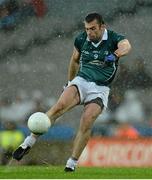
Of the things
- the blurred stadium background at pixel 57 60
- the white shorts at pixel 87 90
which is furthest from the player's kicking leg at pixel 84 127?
the blurred stadium background at pixel 57 60

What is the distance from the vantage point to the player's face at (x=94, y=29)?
8117mm

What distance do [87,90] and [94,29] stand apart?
55 centimetres

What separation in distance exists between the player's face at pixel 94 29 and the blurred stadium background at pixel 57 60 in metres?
3.40

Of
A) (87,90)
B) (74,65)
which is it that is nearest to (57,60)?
(74,65)

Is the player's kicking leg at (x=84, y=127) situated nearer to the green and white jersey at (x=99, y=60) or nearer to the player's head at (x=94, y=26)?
the green and white jersey at (x=99, y=60)

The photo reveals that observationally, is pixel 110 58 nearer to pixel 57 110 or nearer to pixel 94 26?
pixel 94 26

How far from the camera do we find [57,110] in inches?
307

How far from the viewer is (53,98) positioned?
11836mm

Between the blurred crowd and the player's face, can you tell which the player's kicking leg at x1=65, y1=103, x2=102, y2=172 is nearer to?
the player's face

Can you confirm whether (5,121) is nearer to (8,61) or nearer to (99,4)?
(8,61)

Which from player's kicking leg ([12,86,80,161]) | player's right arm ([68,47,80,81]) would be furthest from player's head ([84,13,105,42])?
player's kicking leg ([12,86,80,161])

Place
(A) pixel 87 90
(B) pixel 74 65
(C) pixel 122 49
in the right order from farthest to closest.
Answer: (B) pixel 74 65
(A) pixel 87 90
(C) pixel 122 49

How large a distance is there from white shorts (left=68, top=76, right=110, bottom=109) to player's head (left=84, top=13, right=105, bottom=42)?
0.40 m

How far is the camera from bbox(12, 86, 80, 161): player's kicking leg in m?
7.54
